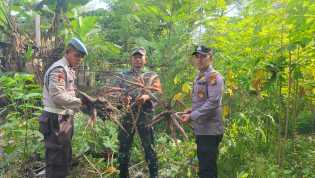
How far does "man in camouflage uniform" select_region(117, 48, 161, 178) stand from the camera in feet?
18.0

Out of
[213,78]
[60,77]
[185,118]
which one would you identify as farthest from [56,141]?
[213,78]

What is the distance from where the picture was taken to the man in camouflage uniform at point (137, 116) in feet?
18.0

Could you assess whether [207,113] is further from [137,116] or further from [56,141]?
[56,141]

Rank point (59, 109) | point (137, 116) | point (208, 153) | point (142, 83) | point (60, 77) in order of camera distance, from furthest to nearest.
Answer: point (137, 116), point (142, 83), point (208, 153), point (59, 109), point (60, 77)

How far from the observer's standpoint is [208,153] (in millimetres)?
4926

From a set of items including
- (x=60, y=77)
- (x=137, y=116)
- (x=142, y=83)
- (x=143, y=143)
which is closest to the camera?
(x=60, y=77)

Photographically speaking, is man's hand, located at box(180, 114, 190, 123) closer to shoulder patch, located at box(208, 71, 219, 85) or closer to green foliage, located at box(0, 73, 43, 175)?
shoulder patch, located at box(208, 71, 219, 85)

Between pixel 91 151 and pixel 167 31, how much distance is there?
370 cm

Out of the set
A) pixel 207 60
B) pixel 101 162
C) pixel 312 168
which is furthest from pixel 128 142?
pixel 312 168

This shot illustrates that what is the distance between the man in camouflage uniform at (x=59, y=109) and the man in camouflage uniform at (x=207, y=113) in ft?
4.78

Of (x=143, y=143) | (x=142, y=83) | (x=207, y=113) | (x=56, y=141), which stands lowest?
(x=143, y=143)

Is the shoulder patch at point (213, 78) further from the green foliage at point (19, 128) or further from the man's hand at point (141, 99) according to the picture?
the green foliage at point (19, 128)

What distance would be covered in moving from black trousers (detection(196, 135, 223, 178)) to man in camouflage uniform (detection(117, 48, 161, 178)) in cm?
92

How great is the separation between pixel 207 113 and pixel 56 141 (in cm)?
190
